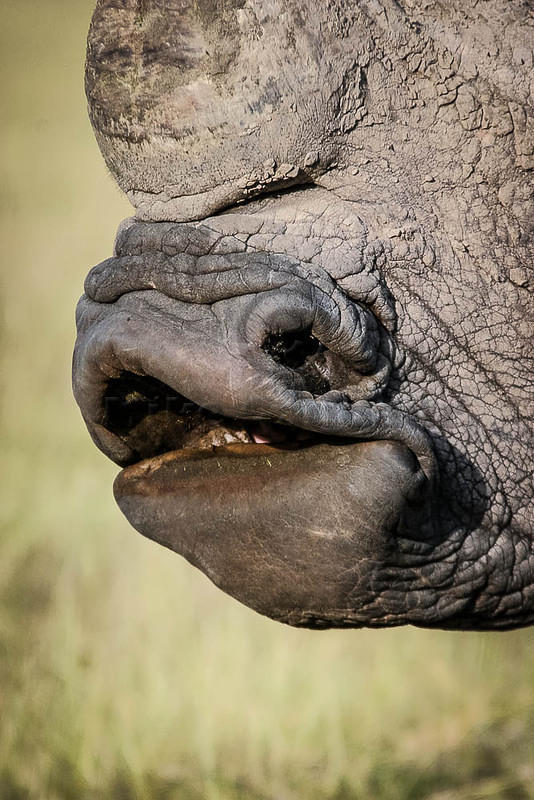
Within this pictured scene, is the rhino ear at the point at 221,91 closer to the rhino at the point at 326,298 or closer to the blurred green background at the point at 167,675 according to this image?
the rhino at the point at 326,298

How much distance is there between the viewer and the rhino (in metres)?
1.83

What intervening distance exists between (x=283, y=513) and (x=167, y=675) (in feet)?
9.25

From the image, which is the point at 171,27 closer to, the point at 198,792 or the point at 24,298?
the point at 198,792

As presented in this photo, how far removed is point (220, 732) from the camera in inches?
170

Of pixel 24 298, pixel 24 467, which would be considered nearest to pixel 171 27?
pixel 24 467

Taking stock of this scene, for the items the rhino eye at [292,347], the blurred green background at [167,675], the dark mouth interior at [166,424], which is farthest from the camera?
the blurred green background at [167,675]

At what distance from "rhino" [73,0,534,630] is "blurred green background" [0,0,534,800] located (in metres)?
2.19

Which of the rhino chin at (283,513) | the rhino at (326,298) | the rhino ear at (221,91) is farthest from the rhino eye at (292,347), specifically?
the rhino ear at (221,91)

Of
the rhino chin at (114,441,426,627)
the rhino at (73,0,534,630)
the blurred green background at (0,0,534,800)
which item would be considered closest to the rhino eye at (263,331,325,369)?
the rhino at (73,0,534,630)

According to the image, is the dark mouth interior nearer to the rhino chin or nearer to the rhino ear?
the rhino chin

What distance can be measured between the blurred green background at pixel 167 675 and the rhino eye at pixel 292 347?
8.23 ft

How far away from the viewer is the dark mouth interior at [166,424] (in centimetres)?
203

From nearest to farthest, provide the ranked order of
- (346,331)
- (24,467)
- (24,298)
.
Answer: (346,331) → (24,467) → (24,298)

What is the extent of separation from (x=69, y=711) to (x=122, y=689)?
26 cm
